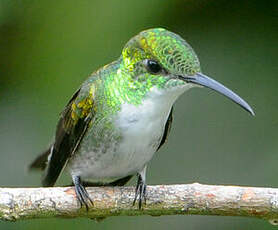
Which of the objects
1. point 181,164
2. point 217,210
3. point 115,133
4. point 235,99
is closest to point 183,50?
point 235,99

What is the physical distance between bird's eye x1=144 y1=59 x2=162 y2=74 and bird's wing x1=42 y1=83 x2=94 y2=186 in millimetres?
435

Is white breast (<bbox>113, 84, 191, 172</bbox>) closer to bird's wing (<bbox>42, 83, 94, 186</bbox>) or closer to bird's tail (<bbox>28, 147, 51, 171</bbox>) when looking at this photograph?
bird's wing (<bbox>42, 83, 94, 186</bbox>)

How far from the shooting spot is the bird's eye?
142 inches

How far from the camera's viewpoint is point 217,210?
3562 millimetres

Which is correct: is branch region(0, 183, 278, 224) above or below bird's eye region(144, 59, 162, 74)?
below

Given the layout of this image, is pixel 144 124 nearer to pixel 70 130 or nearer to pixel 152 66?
pixel 152 66

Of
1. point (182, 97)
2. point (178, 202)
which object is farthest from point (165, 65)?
point (182, 97)

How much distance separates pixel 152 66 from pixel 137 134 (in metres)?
0.37

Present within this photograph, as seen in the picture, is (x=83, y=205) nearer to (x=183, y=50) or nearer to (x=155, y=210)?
(x=155, y=210)

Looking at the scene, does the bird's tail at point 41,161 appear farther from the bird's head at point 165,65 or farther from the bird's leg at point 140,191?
the bird's head at point 165,65

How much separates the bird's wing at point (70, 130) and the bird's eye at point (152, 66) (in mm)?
435

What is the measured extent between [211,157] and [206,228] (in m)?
0.50

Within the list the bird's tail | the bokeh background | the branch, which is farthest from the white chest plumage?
the bokeh background

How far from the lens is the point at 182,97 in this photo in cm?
494
